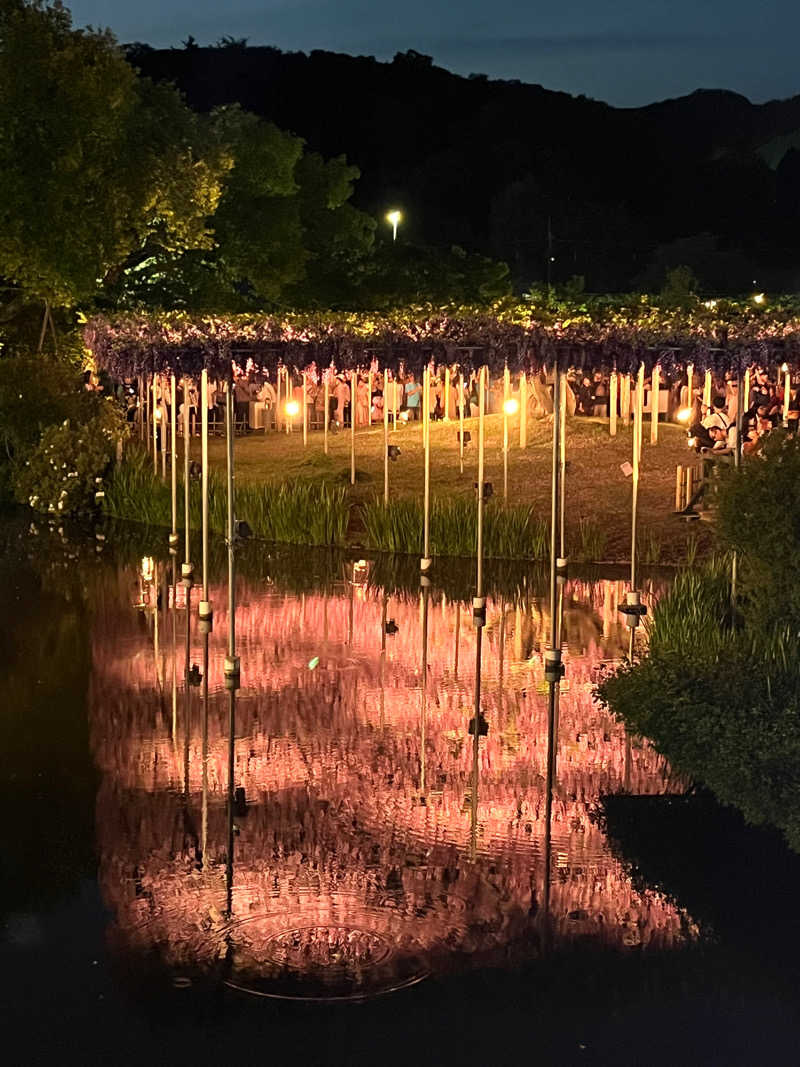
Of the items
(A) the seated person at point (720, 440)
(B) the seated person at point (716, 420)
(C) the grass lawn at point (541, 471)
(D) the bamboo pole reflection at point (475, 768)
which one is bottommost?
(D) the bamboo pole reflection at point (475, 768)

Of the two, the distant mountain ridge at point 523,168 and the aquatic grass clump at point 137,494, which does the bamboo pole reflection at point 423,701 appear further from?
the distant mountain ridge at point 523,168

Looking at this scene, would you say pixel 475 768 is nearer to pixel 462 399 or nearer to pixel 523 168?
pixel 462 399

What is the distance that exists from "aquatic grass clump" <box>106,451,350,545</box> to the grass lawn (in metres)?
0.39

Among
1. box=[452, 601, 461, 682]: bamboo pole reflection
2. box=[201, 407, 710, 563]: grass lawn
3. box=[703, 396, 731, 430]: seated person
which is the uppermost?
box=[703, 396, 731, 430]: seated person

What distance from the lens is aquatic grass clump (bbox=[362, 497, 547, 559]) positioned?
1823 centimetres

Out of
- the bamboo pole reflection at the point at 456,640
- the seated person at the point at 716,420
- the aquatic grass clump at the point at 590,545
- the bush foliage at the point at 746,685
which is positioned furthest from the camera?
the seated person at the point at 716,420

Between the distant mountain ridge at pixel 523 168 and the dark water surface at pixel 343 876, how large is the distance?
171 feet

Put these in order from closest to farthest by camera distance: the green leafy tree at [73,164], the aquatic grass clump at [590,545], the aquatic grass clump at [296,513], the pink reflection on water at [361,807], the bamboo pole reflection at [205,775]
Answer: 1. the pink reflection on water at [361,807]
2. the bamboo pole reflection at [205,775]
3. the aquatic grass clump at [590,545]
4. the aquatic grass clump at [296,513]
5. the green leafy tree at [73,164]

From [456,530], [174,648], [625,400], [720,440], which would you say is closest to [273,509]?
[456,530]

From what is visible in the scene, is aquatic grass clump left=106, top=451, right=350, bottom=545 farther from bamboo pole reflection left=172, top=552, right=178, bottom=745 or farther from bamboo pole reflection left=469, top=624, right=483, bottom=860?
bamboo pole reflection left=469, top=624, right=483, bottom=860

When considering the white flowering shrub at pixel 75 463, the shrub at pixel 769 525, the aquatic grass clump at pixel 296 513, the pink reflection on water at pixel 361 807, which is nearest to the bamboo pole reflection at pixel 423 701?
the pink reflection on water at pixel 361 807

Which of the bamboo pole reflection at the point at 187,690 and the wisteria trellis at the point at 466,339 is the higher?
the wisteria trellis at the point at 466,339

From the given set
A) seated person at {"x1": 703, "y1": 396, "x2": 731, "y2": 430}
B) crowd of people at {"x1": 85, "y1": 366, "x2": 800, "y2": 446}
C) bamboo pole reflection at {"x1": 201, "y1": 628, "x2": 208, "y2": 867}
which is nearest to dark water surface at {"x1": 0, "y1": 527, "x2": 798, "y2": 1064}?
bamboo pole reflection at {"x1": 201, "y1": 628, "x2": 208, "y2": 867}

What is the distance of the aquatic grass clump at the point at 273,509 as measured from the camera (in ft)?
64.1
